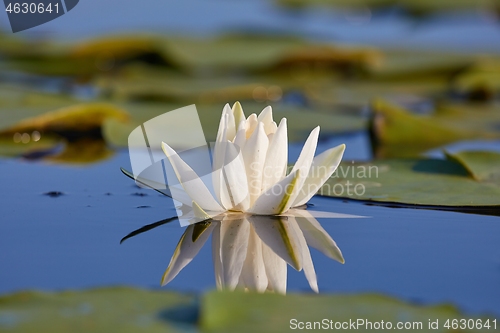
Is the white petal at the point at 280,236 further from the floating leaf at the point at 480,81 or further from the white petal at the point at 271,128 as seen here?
the floating leaf at the point at 480,81

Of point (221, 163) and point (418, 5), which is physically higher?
point (418, 5)

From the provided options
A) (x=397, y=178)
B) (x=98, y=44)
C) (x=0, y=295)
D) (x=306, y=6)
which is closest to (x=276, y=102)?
(x=98, y=44)

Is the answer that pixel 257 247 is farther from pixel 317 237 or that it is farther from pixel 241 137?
pixel 241 137

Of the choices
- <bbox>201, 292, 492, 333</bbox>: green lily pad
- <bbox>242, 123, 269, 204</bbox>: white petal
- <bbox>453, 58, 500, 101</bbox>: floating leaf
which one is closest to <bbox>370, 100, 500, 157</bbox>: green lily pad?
<bbox>453, 58, 500, 101</bbox>: floating leaf

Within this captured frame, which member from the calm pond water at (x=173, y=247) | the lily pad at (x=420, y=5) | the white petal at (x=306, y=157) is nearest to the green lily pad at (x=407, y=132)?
the calm pond water at (x=173, y=247)

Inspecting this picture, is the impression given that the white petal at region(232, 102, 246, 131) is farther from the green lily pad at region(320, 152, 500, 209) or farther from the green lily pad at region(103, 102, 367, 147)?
the green lily pad at region(103, 102, 367, 147)

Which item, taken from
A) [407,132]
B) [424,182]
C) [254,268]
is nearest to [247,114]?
[407,132]
